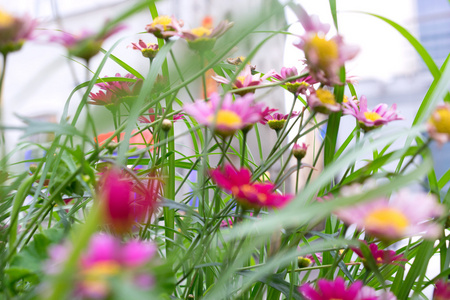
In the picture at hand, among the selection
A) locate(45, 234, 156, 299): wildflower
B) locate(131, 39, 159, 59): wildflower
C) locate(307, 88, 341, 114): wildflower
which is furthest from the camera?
locate(131, 39, 159, 59): wildflower

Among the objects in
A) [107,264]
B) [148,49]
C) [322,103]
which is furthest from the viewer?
[148,49]

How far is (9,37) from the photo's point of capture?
0.49ft

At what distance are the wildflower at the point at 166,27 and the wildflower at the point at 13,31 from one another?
0.07m

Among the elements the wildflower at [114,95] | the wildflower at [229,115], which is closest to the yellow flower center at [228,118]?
the wildflower at [229,115]

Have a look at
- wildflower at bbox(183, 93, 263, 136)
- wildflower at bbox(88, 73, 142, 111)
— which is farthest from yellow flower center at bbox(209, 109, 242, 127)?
wildflower at bbox(88, 73, 142, 111)

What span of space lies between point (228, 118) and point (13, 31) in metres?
0.08

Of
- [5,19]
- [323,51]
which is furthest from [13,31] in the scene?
[323,51]

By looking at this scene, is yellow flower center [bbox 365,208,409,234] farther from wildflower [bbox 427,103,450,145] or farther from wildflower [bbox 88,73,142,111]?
wildflower [bbox 88,73,142,111]

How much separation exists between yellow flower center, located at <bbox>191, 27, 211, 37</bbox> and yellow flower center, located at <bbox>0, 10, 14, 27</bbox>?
0.27 ft

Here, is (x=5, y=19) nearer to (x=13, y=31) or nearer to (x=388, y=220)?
(x=13, y=31)

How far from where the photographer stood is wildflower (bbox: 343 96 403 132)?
221 mm

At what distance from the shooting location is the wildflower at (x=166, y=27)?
214 mm

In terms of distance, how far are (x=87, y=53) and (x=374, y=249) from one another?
0.18m

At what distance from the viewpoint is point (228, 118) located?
0.17 meters
